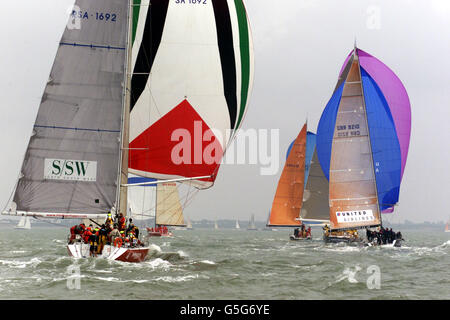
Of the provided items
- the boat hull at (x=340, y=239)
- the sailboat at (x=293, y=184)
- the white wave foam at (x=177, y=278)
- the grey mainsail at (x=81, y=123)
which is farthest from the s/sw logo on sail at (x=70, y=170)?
the sailboat at (x=293, y=184)

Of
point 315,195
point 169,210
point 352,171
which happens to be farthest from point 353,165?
point 169,210

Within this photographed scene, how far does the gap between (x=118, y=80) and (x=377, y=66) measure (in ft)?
71.7

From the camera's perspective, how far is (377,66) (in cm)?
3728

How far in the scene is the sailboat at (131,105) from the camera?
19641mm

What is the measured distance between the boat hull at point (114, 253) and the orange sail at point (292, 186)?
32767 mm

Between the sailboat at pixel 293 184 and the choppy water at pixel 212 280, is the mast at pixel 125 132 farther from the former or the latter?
the sailboat at pixel 293 184

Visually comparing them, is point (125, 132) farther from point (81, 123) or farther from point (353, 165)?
point (353, 165)

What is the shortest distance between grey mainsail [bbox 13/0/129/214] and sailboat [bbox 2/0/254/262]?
0.11 ft

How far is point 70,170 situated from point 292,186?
1317 inches

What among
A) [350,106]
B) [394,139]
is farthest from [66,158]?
[394,139]

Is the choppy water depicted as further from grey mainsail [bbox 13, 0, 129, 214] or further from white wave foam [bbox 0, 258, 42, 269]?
grey mainsail [bbox 13, 0, 129, 214]

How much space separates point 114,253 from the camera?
18.3m

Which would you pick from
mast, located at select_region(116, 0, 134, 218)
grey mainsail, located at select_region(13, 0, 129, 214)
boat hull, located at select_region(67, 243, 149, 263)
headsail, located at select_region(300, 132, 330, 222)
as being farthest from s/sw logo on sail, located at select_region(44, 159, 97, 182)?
headsail, located at select_region(300, 132, 330, 222)

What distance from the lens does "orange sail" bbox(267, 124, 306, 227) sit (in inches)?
2007
